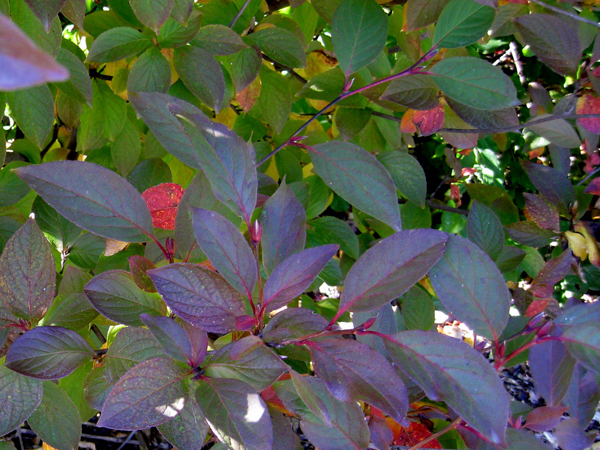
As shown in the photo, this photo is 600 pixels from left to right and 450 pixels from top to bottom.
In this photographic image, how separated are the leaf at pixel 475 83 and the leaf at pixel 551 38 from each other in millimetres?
195

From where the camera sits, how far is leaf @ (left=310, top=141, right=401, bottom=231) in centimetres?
65

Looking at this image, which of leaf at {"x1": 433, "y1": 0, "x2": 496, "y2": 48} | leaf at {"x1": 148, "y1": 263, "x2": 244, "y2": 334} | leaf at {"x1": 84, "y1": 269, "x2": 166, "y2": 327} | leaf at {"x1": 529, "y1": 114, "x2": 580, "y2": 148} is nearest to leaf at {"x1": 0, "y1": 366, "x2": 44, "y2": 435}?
leaf at {"x1": 84, "y1": 269, "x2": 166, "y2": 327}

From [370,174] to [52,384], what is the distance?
0.51 metres

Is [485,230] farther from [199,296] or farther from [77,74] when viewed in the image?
[77,74]

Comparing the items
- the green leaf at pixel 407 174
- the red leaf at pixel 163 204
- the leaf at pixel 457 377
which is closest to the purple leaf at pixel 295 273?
the leaf at pixel 457 377

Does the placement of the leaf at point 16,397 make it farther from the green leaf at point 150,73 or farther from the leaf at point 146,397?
the green leaf at point 150,73

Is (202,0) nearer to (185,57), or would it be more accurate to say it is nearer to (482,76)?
(185,57)

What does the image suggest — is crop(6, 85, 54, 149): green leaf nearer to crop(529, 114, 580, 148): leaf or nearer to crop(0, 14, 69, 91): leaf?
crop(0, 14, 69, 91): leaf

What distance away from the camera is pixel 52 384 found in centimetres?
62

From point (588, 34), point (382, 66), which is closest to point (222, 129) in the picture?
point (382, 66)

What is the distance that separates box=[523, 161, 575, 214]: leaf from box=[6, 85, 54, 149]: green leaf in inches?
35.6

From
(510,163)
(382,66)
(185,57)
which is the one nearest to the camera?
(185,57)

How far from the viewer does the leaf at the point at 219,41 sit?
72 cm

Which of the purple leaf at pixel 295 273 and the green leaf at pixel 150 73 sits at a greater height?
the green leaf at pixel 150 73
